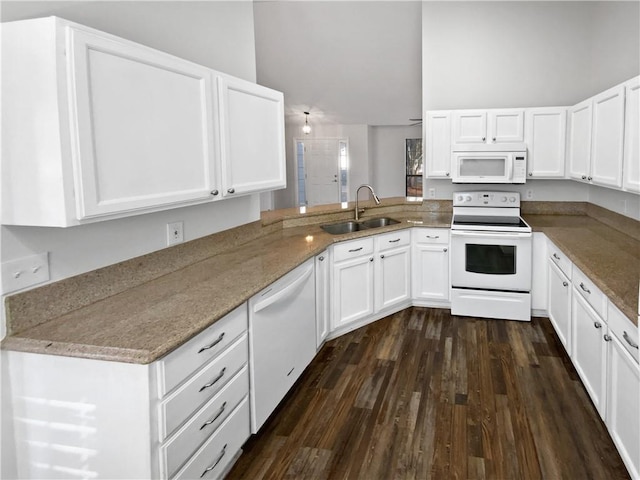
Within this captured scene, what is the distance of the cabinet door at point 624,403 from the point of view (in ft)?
6.63

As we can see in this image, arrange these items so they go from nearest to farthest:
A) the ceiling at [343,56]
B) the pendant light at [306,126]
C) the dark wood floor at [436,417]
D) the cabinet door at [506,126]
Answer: the dark wood floor at [436,417] → the cabinet door at [506,126] → the ceiling at [343,56] → the pendant light at [306,126]

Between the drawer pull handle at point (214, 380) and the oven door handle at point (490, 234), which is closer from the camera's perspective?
the drawer pull handle at point (214, 380)

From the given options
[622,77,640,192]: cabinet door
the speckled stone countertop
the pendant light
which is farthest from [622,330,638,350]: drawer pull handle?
the pendant light

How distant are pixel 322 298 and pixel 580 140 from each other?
8.13ft

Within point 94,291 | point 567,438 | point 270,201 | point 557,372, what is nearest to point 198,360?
point 94,291

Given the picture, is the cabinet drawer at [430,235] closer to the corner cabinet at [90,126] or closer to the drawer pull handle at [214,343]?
the corner cabinet at [90,126]

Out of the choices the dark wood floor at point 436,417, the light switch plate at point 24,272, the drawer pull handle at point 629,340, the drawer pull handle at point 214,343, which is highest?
the light switch plate at point 24,272

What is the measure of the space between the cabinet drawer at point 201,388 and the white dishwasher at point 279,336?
144 millimetres

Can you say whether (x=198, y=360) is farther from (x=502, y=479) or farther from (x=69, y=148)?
(x=502, y=479)

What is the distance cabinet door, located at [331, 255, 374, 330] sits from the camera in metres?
3.97

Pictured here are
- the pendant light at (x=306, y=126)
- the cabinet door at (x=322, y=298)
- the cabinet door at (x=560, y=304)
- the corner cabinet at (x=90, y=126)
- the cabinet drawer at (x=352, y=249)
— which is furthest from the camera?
the pendant light at (x=306, y=126)

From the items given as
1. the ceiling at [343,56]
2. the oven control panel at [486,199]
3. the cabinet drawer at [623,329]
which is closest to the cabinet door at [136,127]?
the cabinet drawer at [623,329]

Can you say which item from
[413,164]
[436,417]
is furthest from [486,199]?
[413,164]

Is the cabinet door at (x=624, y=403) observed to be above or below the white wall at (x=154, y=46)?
below
